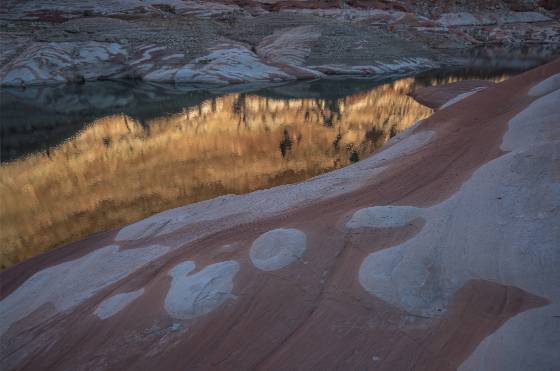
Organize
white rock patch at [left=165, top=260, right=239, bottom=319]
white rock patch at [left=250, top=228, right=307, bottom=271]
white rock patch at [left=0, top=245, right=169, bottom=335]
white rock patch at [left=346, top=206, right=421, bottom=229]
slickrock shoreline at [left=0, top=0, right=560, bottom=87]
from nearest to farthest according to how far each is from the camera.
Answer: white rock patch at [left=165, top=260, right=239, bottom=319], white rock patch at [left=250, top=228, right=307, bottom=271], white rock patch at [left=346, top=206, right=421, bottom=229], white rock patch at [left=0, top=245, right=169, bottom=335], slickrock shoreline at [left=0, top=0, right=560, bottom=87]

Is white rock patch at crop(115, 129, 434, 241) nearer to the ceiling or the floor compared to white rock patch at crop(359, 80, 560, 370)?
nearer to the floor

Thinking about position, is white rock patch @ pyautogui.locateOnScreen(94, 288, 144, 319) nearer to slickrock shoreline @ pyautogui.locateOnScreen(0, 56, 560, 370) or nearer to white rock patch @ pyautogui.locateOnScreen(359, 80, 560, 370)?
slickrock shoreline @ pyautogui.locateOnScreen(0, 56, 560, 370)

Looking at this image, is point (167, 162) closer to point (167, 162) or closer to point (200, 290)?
point (167, 162)

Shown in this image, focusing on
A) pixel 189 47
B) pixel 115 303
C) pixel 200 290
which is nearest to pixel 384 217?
pixel 200 290

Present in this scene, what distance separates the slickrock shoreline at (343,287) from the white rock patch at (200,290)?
17mm

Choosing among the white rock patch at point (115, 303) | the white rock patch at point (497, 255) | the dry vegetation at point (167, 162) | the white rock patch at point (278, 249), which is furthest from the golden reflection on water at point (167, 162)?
the white rock patch at point (497, 255)

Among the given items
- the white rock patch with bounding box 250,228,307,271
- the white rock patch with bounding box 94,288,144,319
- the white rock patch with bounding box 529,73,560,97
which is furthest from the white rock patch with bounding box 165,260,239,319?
the white rock patch with bounding box 529,73,560,97

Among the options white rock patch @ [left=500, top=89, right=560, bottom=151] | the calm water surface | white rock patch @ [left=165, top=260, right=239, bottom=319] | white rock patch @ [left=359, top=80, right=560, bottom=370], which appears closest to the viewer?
white rock patch @ [left=359, top=80, right=560, bottom=370]

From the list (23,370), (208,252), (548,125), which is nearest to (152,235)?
(208,252)

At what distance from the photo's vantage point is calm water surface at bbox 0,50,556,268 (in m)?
8.84

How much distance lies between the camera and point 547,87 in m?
7.70

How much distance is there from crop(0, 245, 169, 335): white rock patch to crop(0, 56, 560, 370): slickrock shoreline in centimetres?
3

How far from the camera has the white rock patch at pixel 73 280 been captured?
4.97 meters

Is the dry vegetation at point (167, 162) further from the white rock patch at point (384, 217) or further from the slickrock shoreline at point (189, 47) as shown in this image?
the slickrock shoreline at point (189, 47)
